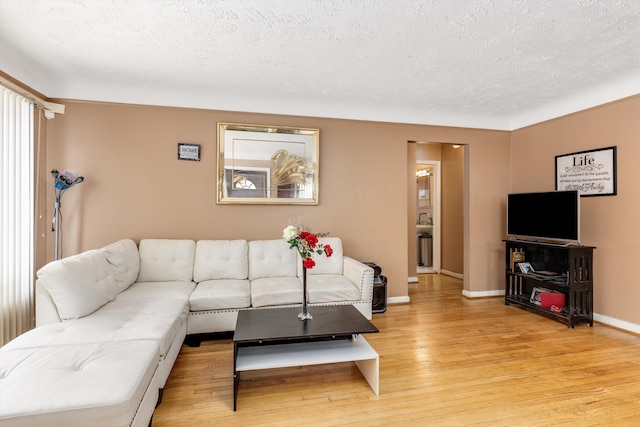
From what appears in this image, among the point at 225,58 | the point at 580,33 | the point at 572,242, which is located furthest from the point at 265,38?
the point at 572,242

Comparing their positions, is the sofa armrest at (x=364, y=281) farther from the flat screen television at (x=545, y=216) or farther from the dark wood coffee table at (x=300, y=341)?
the flat screen television at (x=545, y=216)

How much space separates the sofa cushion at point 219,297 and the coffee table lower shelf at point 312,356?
0.72 meters

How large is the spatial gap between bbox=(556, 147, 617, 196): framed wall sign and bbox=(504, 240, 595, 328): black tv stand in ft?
2.23

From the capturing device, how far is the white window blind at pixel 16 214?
2.63 m

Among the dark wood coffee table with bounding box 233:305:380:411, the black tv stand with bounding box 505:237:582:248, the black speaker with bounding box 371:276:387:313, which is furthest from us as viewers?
the black speaker with bounding box 371:276:387:313

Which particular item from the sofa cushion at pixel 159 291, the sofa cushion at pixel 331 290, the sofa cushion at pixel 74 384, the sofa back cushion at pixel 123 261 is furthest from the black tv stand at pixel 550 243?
the sofa back cushion at pixel 123 261

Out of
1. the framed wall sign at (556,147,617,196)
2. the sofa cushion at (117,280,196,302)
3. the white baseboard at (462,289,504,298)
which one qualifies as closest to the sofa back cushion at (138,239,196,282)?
the sofa cushion at (117,280,196,302)

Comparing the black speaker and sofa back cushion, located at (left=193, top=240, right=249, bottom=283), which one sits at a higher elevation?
sofa back cushion, located at (left=193, top=240, right=249, bottom=283)

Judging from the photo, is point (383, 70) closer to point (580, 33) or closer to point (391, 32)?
point (391, 32)

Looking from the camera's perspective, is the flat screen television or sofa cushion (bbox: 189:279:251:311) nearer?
sofa cushion (bbox: 189:279:251:311)

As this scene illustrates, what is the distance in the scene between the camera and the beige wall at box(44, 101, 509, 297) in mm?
3484

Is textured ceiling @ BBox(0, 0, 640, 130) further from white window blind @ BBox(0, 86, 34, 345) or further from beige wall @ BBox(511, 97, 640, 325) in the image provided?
white window blind @ BBox(0, 86, 34, 345)

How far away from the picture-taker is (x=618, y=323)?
3.35m

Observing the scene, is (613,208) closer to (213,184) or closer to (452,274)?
(452,274)
